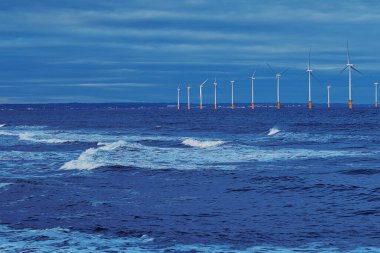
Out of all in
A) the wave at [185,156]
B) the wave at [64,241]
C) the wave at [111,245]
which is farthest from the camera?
the wave at [185,156]

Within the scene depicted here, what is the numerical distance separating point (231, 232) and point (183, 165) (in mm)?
18167

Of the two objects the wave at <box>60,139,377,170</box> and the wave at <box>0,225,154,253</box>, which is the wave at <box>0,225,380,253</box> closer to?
the wave at <box>0,225,154,253</box>

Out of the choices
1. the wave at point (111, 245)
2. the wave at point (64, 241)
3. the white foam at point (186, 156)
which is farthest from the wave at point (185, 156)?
the wave at point (111, 245)

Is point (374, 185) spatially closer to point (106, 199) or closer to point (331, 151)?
point (106, 199)

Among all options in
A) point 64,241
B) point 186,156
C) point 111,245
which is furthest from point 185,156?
point 111,245

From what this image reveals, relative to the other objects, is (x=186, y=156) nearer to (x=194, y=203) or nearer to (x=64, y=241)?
(x=194, y=203)

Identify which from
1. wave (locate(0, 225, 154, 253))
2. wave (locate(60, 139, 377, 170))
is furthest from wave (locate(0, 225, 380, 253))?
wave (locate(60, 139, 377, 170))

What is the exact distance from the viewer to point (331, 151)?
143 ft

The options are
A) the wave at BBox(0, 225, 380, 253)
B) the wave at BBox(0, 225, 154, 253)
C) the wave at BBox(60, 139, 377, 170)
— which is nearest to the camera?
the wave at BBox(0, 225, 380, 253)

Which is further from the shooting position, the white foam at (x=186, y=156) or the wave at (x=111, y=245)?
the white foam at (x=186, y=156)

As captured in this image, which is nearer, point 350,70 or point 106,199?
point 106,199

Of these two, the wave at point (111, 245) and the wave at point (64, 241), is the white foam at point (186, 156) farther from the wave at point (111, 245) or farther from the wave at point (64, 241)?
the wave at point (111, 245)

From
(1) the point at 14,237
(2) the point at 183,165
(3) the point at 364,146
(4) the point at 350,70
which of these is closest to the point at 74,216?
(1) the point at 14,237

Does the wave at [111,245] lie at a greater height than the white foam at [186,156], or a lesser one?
greater
